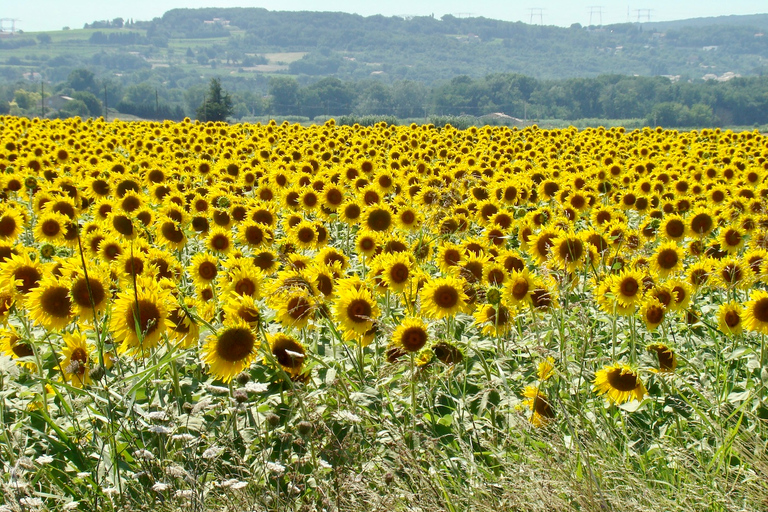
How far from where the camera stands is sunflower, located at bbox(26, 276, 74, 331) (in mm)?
4008

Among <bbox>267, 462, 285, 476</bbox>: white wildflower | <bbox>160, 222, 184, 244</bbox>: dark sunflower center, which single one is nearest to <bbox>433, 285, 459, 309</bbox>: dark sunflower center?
<bbox>267, 462, 285, 476</bbox>: white wildflower

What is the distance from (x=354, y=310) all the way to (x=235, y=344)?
1.04 m

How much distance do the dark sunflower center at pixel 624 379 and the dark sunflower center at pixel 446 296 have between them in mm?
1192

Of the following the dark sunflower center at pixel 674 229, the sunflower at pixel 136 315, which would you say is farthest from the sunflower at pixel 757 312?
the sunflower at pixel 136 315

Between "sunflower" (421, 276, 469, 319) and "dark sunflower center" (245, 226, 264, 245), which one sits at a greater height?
"dark sunflower center" (245, 226, 264, 245)

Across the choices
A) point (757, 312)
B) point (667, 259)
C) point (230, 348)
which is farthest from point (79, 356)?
point (667, 259)

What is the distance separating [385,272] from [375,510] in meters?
2.38

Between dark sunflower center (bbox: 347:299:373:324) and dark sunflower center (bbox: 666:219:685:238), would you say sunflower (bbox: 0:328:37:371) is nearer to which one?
dark sunflower center (bbox: 347:299:373:324)

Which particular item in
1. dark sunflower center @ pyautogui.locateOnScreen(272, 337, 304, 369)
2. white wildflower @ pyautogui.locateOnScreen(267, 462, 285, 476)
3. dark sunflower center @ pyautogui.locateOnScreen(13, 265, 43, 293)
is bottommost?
white wildflower @ pyautogui.locateOnScreen(267, 462, 285, 476)

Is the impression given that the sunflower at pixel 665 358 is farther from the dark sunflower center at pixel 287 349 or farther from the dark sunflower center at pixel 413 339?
the dark sunflower center at pixel 287 349

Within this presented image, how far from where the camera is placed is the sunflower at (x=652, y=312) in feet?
16.5

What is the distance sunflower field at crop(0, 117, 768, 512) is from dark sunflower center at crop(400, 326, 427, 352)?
0.5 inches

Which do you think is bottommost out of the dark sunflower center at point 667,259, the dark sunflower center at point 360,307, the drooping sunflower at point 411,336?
the drooping sunflower at point 411,336

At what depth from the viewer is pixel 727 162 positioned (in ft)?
49.6
